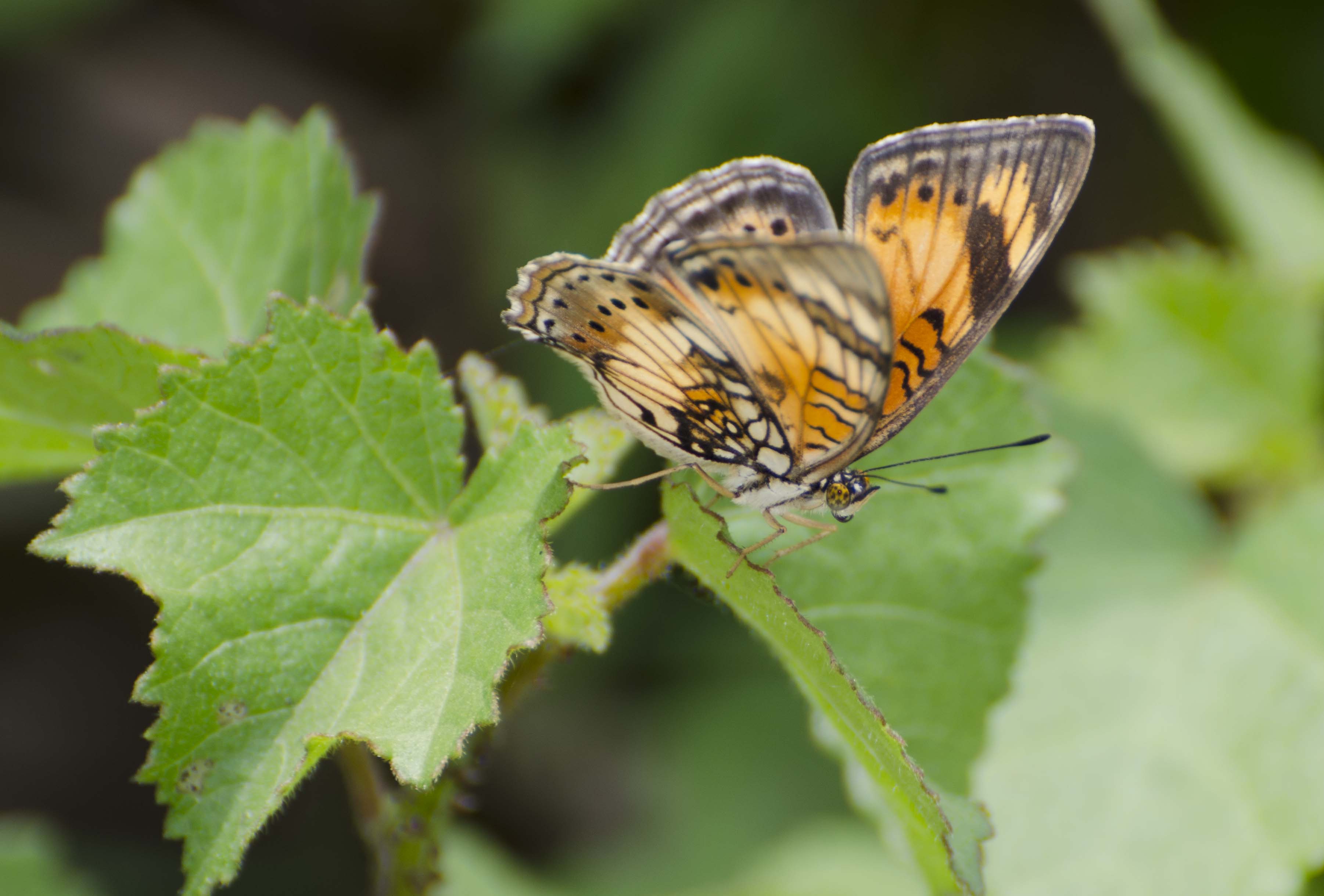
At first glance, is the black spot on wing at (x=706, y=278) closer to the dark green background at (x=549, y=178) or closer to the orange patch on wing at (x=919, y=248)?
the orange patch on wing at (x=919, y=248)

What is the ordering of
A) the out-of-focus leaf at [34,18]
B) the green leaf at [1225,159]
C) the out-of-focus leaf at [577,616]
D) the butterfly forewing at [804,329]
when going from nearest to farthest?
the out-of-focus leaf at [577,616], the butterfly forewing at [804,329], the green leaf at [1225,159], the out-of-focus leaf at [34,18]

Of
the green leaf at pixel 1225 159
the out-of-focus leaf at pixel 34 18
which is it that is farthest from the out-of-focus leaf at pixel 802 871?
the out-of-focus leaf at pixel 34 18

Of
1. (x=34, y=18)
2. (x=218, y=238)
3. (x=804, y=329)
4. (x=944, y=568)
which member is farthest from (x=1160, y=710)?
(x=34, y=18)

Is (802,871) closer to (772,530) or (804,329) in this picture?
(772,530)

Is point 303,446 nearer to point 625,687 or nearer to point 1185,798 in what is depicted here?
point 1185,798

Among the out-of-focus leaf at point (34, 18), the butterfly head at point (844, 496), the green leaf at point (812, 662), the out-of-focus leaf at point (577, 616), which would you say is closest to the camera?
the green leaf at point (812, 662)

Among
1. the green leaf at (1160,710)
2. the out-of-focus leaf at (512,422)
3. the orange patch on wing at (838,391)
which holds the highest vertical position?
the out-of-focus leaf at (512,422)

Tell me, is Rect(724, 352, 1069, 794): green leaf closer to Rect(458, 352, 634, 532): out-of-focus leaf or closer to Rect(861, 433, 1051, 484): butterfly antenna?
Rect(861, 433, 1051, 484): butterfly antenna

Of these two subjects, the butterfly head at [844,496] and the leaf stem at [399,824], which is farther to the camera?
the butterfly head at [844,496]
